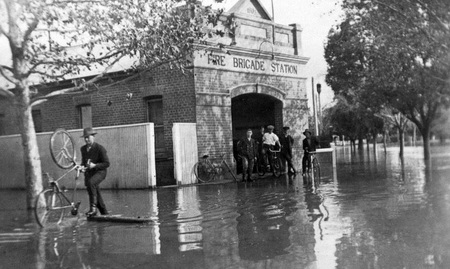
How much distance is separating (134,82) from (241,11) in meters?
5.15

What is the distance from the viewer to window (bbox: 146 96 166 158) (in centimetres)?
1856

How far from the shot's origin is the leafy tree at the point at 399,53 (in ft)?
61.5

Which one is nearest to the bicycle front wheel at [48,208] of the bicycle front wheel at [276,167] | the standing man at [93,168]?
the standing man at [93,168]

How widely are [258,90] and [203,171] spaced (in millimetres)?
4386

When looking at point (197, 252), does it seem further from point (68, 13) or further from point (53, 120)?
point (53, 120)

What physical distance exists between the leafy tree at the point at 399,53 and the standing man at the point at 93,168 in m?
12.2

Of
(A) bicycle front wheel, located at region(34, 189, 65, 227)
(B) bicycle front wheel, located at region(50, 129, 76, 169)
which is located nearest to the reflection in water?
(A) bicycle front wheel, located at region(34, 189, 65, 227)

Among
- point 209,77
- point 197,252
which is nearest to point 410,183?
point 209,77

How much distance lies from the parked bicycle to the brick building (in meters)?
1.46

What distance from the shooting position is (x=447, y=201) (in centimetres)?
1073

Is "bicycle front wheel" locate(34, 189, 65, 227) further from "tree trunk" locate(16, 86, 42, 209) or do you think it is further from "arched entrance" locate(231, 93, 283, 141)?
"arched entrance" locate(231, 93, 283, 141)

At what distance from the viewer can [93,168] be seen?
32.8 feet

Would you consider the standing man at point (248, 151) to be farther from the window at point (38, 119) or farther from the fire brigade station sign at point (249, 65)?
the window at point (38, 119)

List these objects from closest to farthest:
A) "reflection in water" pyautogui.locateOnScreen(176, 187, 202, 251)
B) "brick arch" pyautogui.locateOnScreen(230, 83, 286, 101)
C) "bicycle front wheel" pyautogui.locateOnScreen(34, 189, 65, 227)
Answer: "reflection in water" pyautogui.locateOnScreen(176, 187, 202, 251) < "bicycle front wheel" pyautogui.locateOnScreen(34, 189, 65, 227) < "brick arch" pyautogui.locateOnScreen(230, 83, 286, 101)
